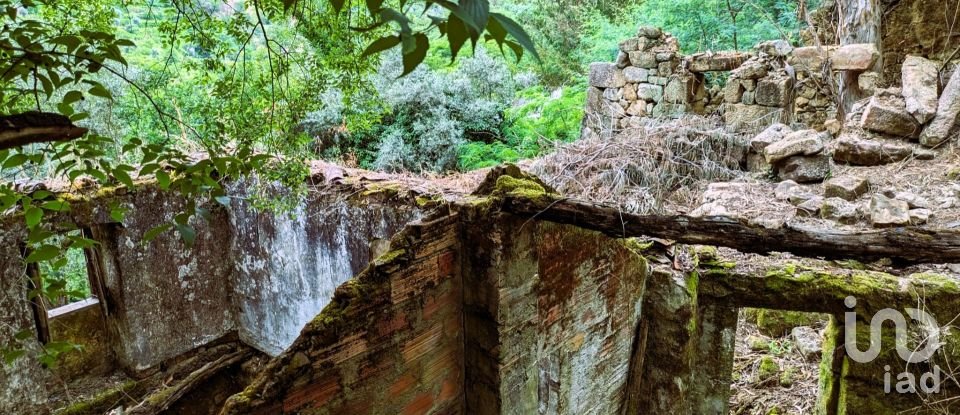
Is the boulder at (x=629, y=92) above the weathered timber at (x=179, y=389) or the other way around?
above

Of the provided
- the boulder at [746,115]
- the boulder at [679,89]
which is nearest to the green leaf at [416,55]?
the boulder at [746,115]

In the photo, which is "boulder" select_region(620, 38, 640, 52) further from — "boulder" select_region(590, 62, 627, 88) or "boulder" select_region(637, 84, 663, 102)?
"boulder" select_region(637, 84, 663, 102)

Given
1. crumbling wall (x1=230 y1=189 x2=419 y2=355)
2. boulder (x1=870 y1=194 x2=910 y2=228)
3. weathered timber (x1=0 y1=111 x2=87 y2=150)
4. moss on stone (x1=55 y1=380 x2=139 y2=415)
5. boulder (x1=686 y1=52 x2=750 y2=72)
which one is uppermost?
boulder (x1=686 y1=52 x2=750 y2=72)

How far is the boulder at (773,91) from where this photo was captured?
7.11 metres

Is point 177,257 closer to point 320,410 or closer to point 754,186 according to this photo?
point 320,410

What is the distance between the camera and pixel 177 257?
21.0 ft

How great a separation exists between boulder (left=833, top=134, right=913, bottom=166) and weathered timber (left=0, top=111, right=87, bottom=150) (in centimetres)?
643

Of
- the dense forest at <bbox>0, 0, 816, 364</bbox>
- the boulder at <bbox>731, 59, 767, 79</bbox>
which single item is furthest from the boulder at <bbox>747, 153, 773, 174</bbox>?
the dense forest at <bbox>0, 0, 816, 364</bbox>

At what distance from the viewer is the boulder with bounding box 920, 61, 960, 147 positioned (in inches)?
212

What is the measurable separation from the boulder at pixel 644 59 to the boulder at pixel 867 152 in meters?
3.05

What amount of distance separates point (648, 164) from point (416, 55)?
5611 millimetres

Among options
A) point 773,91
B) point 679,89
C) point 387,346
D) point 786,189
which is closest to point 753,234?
point 387,346

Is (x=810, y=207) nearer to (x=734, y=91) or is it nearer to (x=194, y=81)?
(x=734, y=91)

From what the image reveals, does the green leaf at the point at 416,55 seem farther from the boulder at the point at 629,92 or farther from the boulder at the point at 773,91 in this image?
the boulder at the point at 629,92
